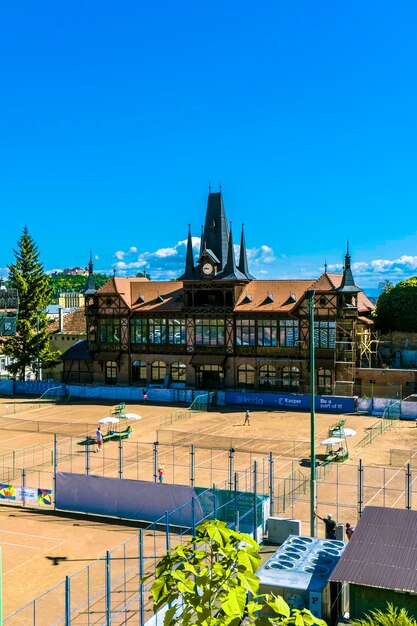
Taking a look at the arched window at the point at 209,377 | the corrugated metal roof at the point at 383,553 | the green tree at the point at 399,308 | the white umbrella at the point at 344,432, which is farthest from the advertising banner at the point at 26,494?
the green tree at the point at 399,308

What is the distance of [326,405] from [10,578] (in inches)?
1432

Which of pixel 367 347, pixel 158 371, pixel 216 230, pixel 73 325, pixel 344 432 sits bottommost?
pixel 344 432

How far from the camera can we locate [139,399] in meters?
59.7

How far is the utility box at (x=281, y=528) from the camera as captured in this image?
23.9m

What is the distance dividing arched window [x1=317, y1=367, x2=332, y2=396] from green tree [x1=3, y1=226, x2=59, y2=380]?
28.9m

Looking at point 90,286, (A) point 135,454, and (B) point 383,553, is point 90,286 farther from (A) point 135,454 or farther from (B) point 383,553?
(B) point 383,553

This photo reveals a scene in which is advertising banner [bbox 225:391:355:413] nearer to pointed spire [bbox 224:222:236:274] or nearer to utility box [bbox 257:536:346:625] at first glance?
pointed spire [bbox 224:222:236:274]

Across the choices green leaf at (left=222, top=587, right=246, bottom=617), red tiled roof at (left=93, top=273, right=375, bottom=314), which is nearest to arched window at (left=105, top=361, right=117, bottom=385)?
red tiled roof at (left=93, top=273, right=375, bottom=314)

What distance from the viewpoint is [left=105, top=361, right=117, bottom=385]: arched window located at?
6688 cm

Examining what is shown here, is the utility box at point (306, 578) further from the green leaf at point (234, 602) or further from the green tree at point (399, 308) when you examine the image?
the green tree at point (399, 308)

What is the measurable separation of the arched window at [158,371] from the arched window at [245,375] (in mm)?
7645

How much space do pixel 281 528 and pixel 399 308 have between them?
45.3 m

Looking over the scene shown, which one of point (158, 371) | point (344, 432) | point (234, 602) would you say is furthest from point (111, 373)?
point (234, 602)

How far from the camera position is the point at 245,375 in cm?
6181
